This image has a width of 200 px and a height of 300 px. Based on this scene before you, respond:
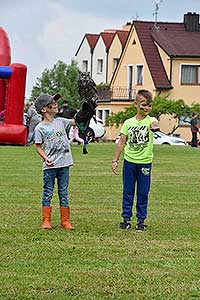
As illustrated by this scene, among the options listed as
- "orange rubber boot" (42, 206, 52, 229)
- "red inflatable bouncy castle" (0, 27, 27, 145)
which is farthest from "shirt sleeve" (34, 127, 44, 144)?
"red inflatable bouncy castle" (0, 27, 27, 145)

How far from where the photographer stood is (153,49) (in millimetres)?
64875

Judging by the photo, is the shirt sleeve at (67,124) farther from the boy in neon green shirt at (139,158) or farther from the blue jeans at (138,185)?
the blue jeans at (138,185)

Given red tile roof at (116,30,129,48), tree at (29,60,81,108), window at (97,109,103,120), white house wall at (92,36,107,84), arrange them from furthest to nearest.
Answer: white house wall at (92,36,107,84) → red tile roof at (116,30,129,48) → window at (97,109,103,120) → tree at (29,60,81,108)

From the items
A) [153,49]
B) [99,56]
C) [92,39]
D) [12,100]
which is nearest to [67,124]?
[12,100]

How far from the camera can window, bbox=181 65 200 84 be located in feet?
211

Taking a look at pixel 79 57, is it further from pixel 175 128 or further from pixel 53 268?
pixel 53 268

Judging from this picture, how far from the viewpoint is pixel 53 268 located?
929 centimetres

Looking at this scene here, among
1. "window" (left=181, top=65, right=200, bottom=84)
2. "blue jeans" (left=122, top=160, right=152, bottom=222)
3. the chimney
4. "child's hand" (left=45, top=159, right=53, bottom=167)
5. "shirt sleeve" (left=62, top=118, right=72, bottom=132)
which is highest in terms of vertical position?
the chimney

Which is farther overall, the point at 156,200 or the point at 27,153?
the point at 27,153

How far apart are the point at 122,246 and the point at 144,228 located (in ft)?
4.91

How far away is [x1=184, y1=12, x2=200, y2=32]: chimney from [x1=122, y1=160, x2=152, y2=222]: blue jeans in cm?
5625

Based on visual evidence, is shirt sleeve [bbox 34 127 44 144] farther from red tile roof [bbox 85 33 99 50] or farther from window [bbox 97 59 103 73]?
red tile roof [bbox 85 33 99 50]

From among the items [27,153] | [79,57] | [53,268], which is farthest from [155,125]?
[79,57]

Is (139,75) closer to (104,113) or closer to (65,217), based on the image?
(104,113)
